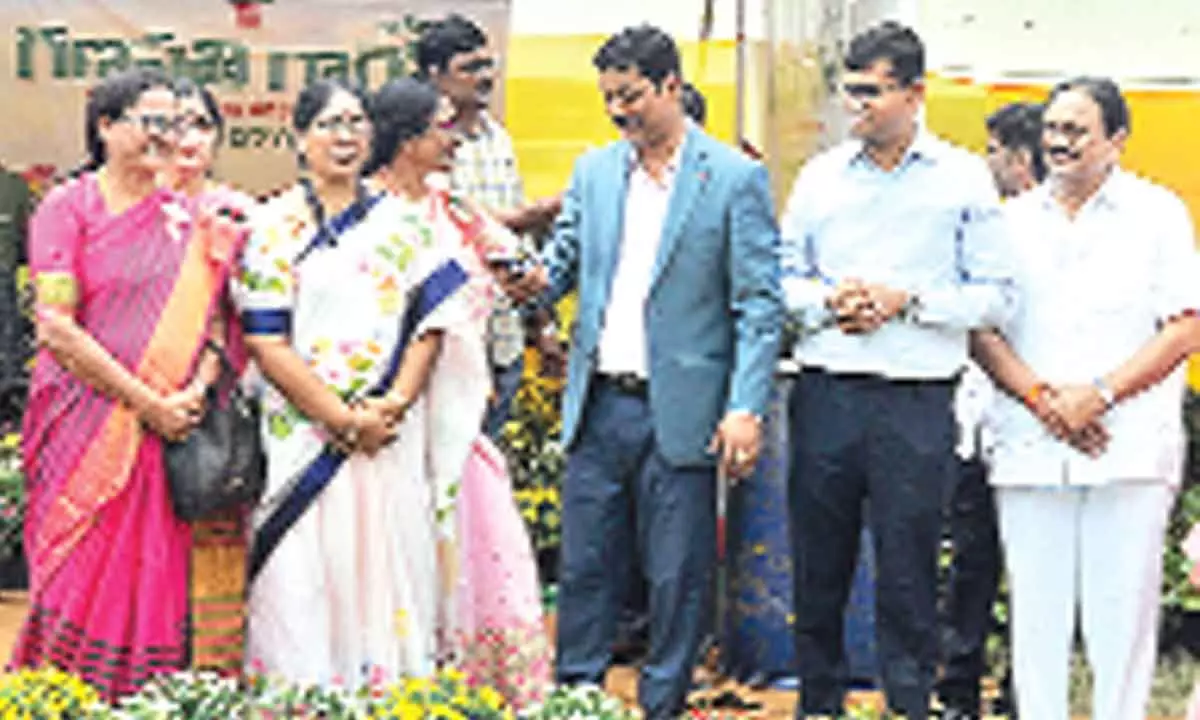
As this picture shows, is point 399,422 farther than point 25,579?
No

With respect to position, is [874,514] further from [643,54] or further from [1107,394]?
[643,54]

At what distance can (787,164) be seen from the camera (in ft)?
32.6

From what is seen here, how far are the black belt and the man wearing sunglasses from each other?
1.37 ft

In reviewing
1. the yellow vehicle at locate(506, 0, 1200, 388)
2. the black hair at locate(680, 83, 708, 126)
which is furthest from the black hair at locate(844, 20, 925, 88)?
the yellow vehicle at locate(506, 0, 1200, 388)

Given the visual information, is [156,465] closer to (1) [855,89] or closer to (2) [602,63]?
(2) [602,63]

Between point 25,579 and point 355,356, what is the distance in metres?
4.33

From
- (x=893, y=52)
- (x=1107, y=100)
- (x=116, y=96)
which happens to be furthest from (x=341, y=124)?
(x=1107, y=100)

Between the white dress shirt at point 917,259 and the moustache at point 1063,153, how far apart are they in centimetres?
19

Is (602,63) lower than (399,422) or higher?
higher

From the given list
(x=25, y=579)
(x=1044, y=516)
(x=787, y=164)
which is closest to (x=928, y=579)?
(x=1044, y=516)

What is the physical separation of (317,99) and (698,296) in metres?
1.15

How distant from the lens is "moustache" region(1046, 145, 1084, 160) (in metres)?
6.77

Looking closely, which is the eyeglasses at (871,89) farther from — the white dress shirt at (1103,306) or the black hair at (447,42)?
the black hair at (447,42)

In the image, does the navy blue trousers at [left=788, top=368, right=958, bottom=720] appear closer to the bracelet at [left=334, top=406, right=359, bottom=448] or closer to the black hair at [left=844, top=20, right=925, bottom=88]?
the black hair at [left=844, top=20, right=925, bottom=88]
